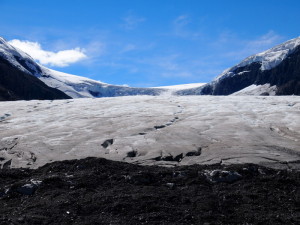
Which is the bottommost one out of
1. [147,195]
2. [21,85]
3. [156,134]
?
[147,195]

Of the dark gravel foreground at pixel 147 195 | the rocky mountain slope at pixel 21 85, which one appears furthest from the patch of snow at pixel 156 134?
the rocky mountain slope at pixel 21 85

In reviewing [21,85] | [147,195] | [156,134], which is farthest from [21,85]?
[147,195]

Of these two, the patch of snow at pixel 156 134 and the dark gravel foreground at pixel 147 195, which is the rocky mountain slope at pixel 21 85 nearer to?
the patch of snow at pixel 156 134

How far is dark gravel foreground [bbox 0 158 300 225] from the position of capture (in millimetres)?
11984

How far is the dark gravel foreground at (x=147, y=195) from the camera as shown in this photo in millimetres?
11984

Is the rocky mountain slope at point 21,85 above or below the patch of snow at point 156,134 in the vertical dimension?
above

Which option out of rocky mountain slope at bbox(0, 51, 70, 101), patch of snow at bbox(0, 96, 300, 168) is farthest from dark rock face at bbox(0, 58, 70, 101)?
patch of snow at bbox(0, 96, 300, 168)

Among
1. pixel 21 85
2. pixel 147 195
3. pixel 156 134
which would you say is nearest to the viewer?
pixel 147 195

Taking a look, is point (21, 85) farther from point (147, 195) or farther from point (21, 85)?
point (147, 195)

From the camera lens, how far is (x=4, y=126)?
28422 mm

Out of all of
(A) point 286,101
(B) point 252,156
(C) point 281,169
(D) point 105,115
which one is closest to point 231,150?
(B) point 252,156

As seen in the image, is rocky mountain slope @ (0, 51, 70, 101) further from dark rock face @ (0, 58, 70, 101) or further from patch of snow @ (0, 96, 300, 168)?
patch of snow @ (0, 96, 300, 168)

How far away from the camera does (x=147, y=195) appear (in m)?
13.6

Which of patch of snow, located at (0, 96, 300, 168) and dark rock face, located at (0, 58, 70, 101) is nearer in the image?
patch of snow, located at (0, 96, 300, 168)
